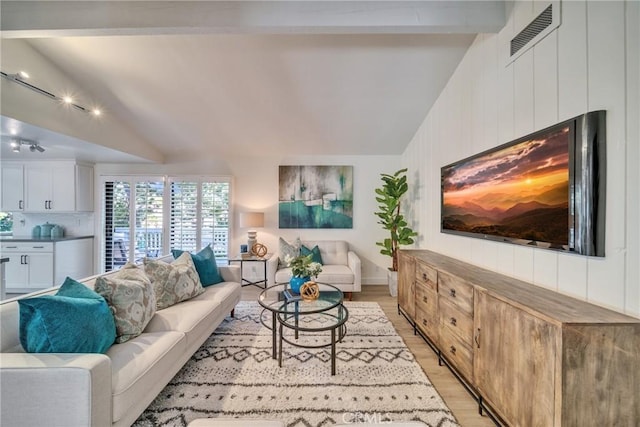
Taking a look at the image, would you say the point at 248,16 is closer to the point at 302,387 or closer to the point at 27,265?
the point at 302,387

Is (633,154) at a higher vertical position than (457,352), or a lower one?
higher

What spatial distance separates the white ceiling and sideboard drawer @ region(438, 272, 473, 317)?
6.77ft

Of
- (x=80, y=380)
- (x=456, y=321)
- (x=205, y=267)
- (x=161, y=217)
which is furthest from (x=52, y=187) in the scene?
(x=456, y=321)

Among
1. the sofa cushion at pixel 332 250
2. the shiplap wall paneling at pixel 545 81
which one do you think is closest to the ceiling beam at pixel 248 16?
the shiplap wall paneling at pixel 545 81

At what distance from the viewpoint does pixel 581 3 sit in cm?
144

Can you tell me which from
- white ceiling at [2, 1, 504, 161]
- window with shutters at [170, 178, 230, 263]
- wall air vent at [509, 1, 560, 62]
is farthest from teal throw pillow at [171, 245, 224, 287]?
wall air vent at [509, 1, 560, 62]

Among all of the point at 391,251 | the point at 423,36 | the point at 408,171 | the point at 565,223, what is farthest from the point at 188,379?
the point at 408,171

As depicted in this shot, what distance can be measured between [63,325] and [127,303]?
0.44 meters

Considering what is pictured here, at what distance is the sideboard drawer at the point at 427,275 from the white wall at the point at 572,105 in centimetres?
43

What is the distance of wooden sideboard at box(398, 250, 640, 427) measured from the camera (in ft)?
3.69

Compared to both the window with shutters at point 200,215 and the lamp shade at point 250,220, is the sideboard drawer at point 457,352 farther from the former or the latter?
the window with shutters at point 200,215

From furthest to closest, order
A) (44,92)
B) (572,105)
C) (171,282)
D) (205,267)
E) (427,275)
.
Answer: (205,267) < (44,92) < (427,275) < (171,282) < (572,105)

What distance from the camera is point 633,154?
1.21 m

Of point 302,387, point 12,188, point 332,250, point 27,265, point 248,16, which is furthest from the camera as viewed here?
point 332,250
